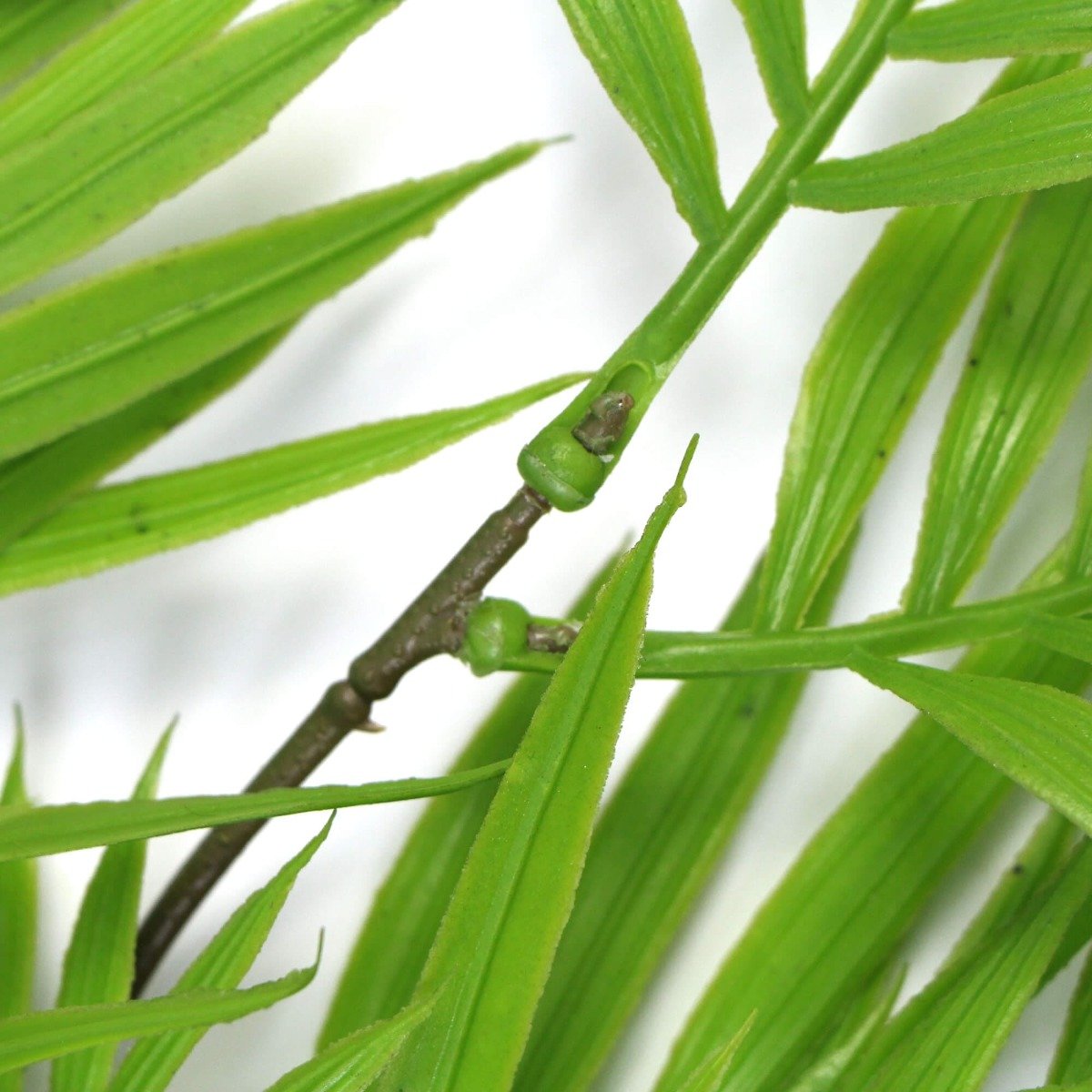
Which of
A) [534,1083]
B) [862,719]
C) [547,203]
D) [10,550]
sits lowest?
[534,1083]

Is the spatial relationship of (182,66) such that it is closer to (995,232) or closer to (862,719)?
(995,232)

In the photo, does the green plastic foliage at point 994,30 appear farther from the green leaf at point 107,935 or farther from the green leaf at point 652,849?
the green leaf at point 107,935

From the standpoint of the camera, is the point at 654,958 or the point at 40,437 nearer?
the point at 40,437

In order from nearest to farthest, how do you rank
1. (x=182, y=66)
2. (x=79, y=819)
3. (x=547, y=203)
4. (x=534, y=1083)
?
(x=79, y=819)
(x=182, y=66)
(x=534, y=1083)
(x=547, y=203)

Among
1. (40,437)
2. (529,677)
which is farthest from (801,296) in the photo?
(40,437)

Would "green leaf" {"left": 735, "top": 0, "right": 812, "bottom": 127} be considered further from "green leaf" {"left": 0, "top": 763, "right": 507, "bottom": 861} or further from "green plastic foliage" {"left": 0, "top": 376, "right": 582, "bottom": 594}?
"green leaf" {"left": 0, "top": 763, "right": 507, "bottom": 861}
